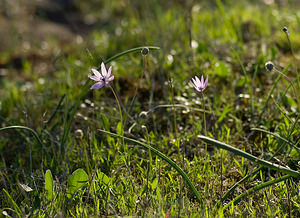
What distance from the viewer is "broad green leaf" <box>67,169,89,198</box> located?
1.44 m

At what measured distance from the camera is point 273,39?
2.71m

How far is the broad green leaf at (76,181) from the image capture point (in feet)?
4.74

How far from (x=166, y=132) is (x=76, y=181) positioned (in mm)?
687

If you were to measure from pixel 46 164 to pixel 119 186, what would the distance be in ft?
1.49

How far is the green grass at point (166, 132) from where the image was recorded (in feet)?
4.56

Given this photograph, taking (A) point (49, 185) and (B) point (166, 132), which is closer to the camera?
(A) point (49, 185)

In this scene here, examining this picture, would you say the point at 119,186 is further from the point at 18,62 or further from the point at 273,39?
the point at 18,62

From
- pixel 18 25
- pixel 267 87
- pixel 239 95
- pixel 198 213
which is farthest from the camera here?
pixel 18 25

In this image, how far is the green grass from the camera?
1.39m

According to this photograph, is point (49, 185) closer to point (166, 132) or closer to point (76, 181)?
point (76, 181)

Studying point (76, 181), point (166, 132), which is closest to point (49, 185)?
point (76, 181)

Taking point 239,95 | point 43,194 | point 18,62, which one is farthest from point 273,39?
point 18,62

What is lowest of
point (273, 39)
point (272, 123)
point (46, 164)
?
point (46, 164)

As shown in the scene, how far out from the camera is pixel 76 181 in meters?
1.45
